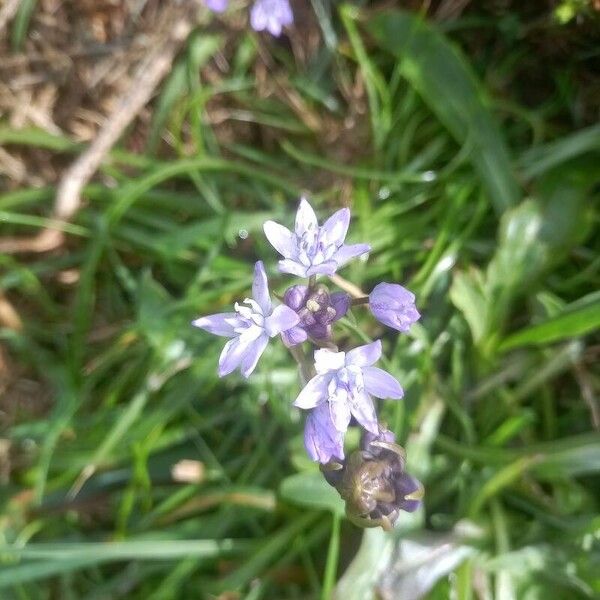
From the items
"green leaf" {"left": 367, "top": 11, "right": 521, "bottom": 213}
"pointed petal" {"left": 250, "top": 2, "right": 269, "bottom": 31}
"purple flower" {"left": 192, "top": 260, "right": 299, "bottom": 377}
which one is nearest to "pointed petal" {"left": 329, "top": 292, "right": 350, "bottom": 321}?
"purple flower" {"left": 192, "top": 260, "right": 299, "bottom": 377}

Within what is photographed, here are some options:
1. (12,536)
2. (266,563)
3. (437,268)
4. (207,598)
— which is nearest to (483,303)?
(437,268)

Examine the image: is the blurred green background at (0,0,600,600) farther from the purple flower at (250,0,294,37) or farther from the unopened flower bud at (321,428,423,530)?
the unopened flower bud at (321,428,423,530)

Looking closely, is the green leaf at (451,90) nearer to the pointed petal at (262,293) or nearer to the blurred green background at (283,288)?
the blurred green background at (283,288)

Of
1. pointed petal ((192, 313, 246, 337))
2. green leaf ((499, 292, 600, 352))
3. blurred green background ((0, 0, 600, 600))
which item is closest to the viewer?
pointed petal ((192, 313, 246, 337))

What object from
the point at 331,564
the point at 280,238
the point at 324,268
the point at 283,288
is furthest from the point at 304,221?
the point at 331,564

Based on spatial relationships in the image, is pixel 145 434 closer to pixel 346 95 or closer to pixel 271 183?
pixel 271 183

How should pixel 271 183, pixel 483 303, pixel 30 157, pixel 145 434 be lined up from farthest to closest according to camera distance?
pixel 30 157, pixel 271 183, pixel 145 434, pixel 483 303

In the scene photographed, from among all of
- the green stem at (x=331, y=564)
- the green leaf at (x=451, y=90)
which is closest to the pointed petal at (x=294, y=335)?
the green stem at (x=331, y=564)

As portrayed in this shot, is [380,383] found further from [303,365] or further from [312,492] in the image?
[312,492]
